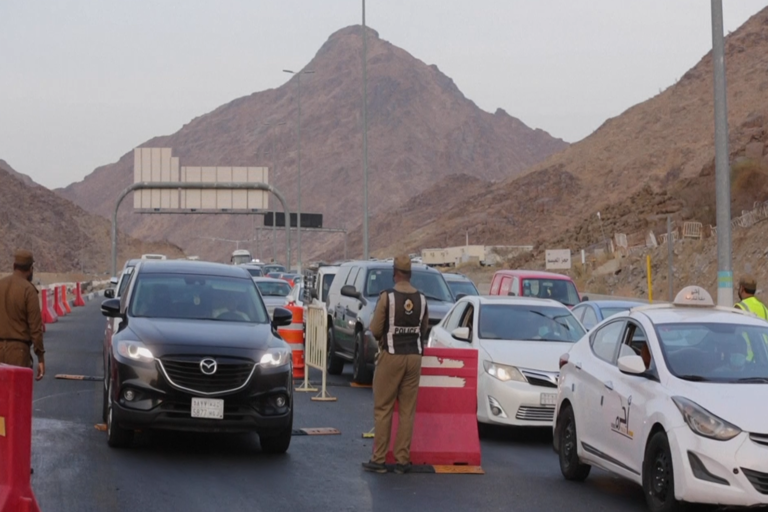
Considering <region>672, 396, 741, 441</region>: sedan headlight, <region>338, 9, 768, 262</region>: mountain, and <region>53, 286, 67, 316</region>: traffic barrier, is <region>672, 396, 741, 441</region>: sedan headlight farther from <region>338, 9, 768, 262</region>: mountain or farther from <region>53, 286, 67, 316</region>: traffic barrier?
<region>338, 9, 768, 262</region>: mountain

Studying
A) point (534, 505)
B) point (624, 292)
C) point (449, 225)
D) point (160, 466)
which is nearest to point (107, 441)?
point (160, 466)

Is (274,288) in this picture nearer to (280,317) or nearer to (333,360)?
(333,360)

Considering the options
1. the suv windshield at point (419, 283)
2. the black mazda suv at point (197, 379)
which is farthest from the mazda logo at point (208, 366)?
the suv windshield at point (419, 283)

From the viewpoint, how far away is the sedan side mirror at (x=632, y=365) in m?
9.48

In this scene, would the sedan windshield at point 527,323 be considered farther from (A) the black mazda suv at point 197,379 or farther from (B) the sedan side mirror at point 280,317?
(A) the black mazda suv at point 197,379

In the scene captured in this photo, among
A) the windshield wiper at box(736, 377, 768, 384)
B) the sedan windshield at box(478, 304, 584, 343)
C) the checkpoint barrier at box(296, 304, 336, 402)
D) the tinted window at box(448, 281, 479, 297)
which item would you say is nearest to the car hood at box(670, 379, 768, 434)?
the windshield wiper at box(736, 377, 768, 384)

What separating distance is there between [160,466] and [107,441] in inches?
59.6

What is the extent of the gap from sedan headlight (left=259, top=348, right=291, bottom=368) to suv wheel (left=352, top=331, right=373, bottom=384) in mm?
7198

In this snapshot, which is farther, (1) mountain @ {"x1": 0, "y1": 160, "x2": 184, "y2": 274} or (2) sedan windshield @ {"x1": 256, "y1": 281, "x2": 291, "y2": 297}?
(1) mountain @ {"x1": 0, "y1": 160, "x2": 184, "y2": 274}

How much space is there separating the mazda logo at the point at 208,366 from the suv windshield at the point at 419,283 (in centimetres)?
904

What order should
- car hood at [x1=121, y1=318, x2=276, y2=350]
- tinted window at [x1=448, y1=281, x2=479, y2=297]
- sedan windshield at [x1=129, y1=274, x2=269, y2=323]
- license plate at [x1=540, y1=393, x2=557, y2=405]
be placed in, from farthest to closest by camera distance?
1. tinted window at [x1=448, y1=281, x2=479, y2=297]
2. license plate at [x1=540, y1=393, x2=557, y2=405]
3. sedan windshield at [x1=129, y1=274, x2=269, y2=323]
4. car hood at [x1=121, y1=318, x2=276, y2=350]

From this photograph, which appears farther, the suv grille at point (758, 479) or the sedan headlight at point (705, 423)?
the sedan headlight at point (705, 423)

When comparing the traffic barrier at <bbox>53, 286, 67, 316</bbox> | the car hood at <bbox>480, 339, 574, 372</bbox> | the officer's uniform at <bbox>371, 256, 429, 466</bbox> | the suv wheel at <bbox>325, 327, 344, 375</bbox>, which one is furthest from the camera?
the traffic barrier at <bbox>53, 286, 67, 316</bbox>

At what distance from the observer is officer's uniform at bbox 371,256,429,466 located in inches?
437
